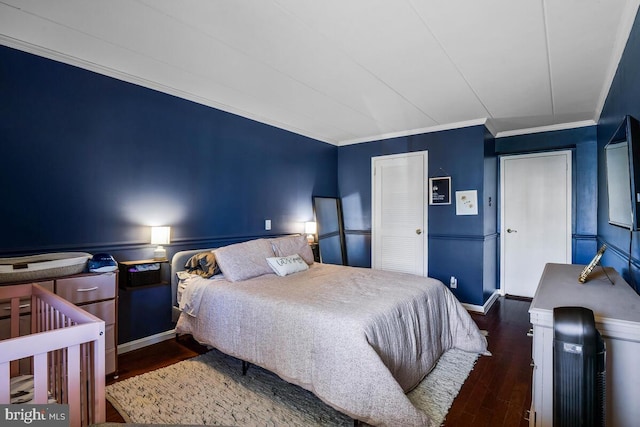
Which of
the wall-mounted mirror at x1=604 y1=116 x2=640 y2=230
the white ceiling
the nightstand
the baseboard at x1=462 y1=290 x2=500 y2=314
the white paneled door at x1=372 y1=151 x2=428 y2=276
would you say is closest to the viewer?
the wall-mounted mirror at x1=604 y1=116 x2=640 y2=230

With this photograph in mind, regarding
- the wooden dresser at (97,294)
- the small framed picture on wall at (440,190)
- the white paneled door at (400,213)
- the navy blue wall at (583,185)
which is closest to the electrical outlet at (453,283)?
the white paneled door at (400,213)

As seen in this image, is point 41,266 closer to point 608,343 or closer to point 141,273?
point 141,273

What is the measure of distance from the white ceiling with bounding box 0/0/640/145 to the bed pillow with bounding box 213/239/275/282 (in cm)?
A: 158

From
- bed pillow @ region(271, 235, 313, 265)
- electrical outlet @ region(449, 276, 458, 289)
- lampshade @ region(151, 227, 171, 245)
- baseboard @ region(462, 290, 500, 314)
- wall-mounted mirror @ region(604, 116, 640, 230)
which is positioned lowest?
baseboard @ region(462, 290, 500, 314)

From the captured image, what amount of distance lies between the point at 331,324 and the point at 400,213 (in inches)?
125

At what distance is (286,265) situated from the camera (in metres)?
3.13

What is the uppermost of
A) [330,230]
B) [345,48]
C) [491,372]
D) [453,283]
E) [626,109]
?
[345,48]

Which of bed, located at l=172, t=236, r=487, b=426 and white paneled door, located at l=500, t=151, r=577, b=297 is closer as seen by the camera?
bed, located at l=172, t=236, r=487, b=426

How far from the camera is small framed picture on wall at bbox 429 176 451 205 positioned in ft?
14.2

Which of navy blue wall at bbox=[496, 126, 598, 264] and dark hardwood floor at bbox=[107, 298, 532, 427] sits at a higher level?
navy blue wall at bbox=[496, 126, 598, 264]

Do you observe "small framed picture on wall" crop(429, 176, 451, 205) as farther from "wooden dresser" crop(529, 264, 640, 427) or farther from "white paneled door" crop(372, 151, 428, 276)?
"wooden dresser" crop(529, 264, 640, 427)

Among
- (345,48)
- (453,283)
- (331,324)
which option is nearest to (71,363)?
(331,324)

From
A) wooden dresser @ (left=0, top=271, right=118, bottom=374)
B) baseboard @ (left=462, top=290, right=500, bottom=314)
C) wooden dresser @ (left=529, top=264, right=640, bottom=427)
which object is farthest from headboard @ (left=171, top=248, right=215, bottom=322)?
baseboard @ (left=462, top=290, right=500, bottom=314)

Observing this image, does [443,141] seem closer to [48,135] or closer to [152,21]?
[152,21]
